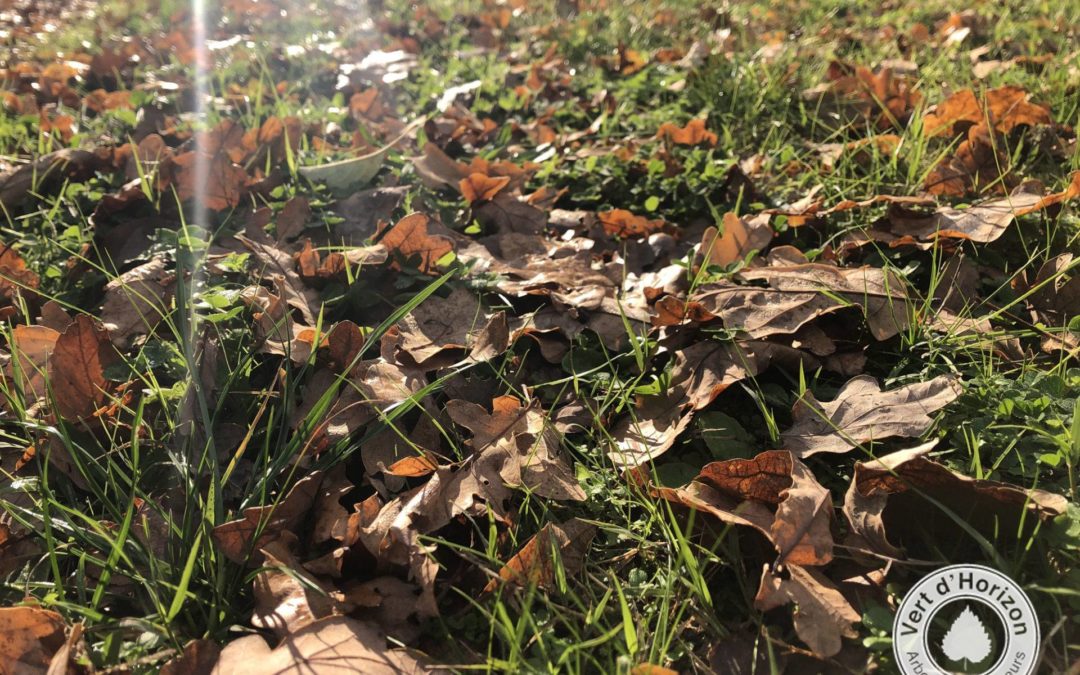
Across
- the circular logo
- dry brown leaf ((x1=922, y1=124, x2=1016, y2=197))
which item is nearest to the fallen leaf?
dry brown leaf ((x1=922, y1=124, x2=1016, y2=197))

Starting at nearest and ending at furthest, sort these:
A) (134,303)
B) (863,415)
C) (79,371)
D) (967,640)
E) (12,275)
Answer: (967,640) < (863,415) < (79,371) < (134,303) < (12,275)

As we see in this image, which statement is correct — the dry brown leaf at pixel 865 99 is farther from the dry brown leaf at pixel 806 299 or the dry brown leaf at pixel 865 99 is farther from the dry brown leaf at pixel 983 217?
the dry brown leaf at pixel 806 299

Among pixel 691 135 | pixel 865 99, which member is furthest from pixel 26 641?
pixel 865 99

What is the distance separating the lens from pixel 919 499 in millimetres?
1254

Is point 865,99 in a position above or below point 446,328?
above

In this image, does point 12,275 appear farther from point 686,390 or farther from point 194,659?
point 686,390

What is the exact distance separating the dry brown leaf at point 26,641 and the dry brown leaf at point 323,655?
261mm

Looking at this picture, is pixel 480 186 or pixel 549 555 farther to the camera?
pixel 480 186

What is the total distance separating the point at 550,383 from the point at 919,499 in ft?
2.46

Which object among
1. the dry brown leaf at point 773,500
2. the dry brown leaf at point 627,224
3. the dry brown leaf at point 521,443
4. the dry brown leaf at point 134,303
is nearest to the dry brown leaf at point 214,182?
the dry brown leaf at point 134,303

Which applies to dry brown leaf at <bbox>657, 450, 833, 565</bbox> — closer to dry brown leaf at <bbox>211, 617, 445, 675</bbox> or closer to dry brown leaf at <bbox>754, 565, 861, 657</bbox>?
dry brown leaf at <bbox>754, 565, 861, 657</bbox>

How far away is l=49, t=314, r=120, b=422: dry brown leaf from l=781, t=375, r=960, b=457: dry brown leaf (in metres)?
1.42

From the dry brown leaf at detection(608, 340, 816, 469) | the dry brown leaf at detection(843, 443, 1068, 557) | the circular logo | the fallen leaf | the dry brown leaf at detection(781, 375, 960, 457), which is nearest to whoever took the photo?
the circular logo

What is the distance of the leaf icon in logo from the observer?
1.06 metres
